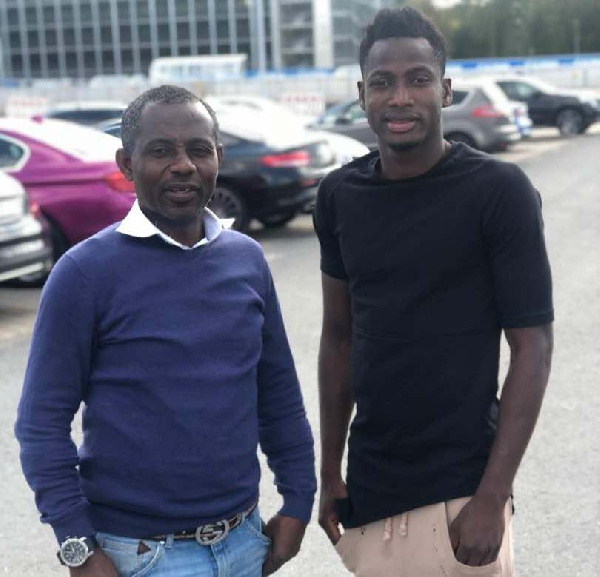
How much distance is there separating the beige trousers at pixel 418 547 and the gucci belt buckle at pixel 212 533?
1.24 feet

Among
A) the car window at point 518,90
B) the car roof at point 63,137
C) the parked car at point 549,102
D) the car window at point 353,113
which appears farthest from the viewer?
the parked car at point 549,102

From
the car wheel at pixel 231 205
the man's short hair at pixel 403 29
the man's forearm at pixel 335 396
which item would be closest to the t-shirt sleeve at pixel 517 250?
the man's short hair at pixel 403 29

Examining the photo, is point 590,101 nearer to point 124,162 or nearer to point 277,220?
point 277,220

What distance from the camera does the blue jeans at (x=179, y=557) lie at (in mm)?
2221

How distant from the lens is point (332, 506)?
2598 millimetres

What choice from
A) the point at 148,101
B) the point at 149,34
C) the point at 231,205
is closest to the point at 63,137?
the point at 231,205

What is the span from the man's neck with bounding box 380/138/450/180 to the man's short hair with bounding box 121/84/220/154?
1.22 ft

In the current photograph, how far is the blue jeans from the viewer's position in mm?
2221

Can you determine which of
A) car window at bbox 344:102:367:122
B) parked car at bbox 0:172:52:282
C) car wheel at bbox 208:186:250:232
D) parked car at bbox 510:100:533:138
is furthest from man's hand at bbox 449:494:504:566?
parked car at bbox 510:100:533:138

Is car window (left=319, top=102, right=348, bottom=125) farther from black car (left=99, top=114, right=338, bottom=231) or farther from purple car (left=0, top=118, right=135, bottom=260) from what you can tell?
purple car (left=0, top=118, right=135, bottom=260)

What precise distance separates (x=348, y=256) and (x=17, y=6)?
230ft

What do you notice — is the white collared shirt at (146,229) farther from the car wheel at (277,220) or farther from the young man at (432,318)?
the car wheel at (277,220)

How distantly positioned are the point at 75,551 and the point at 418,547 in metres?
0.73

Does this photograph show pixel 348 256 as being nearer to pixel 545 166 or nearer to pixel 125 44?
pixel 545 166
